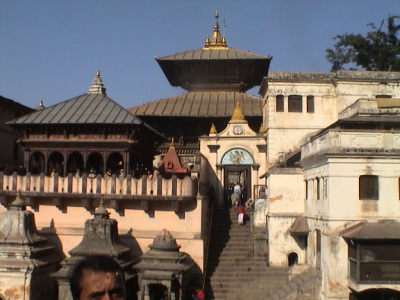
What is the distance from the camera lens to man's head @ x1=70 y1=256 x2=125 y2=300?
144 inches

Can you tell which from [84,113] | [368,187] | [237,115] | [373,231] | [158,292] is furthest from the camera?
[237,115]

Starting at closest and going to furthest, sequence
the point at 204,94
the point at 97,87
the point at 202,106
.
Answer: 1. the point at 97,87
2. the point at 202,106
3. the point at 204,94

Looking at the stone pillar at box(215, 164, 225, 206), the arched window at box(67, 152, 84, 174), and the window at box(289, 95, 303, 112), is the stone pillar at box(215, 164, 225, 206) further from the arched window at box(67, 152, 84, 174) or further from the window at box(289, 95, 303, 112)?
the arched window at box(67, 152, 84, 174)

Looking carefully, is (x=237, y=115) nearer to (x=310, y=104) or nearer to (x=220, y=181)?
(x=220, y=181)

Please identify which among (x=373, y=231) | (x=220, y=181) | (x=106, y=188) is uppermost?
(x=220, y=181)

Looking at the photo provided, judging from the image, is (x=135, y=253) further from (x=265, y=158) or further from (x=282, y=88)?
(x=282, y=88)

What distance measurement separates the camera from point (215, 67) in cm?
3856

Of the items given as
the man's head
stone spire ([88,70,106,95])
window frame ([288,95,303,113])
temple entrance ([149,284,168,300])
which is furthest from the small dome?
the man's head

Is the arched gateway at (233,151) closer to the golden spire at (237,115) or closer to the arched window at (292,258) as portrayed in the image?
the golden spire at (237,115)

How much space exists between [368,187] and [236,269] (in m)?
6.91

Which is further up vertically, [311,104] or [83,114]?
[311,104]

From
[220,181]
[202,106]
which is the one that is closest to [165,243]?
[220,181]

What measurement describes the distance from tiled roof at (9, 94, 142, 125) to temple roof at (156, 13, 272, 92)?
12533 mm

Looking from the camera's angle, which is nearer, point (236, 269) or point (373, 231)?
point (373, 231)
